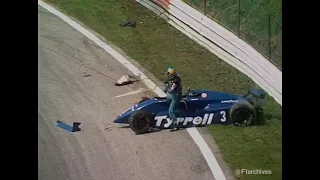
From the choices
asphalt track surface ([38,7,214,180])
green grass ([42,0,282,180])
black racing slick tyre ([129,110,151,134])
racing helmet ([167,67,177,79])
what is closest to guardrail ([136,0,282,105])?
green grass ([42,0,282,180])

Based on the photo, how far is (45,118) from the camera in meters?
4.63

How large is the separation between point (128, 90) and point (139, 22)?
0.68m

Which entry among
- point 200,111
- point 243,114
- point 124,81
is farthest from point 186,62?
point 243,114

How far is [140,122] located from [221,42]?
3.62 feet

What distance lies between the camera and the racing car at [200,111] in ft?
15.3

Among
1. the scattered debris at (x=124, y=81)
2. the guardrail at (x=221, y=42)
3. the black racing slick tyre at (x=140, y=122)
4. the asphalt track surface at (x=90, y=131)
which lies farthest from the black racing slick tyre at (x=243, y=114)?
the scattered debris at (x=124, y=81)

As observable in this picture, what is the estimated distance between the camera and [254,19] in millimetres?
4887

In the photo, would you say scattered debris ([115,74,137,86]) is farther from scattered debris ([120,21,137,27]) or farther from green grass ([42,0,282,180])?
scattered debris ([120,21,137,27])

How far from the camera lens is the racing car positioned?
15.3 feet

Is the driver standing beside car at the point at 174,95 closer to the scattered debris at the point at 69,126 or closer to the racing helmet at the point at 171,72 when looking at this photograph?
the racing helmet at the point at 171,72
